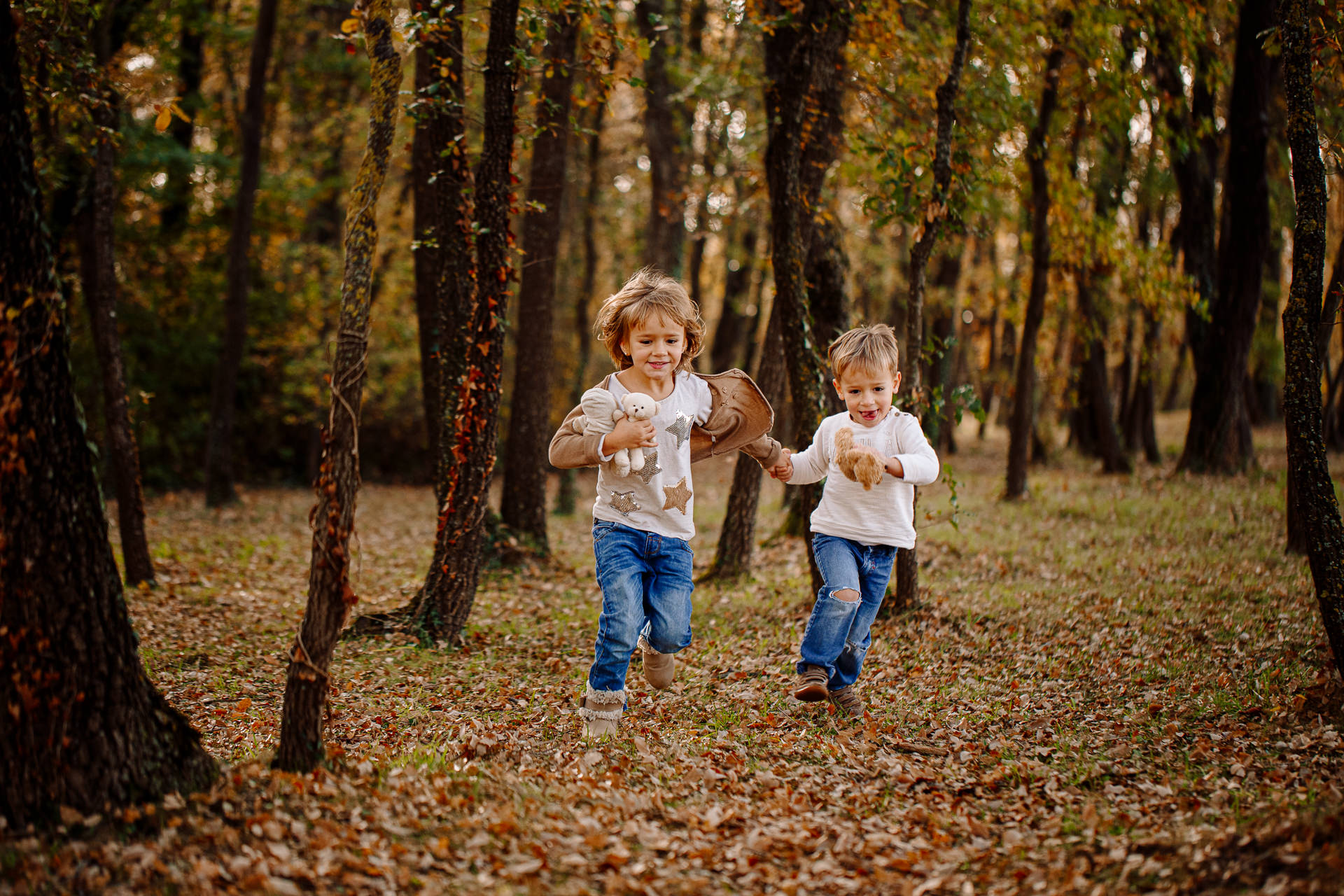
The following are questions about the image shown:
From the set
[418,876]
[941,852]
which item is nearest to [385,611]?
[418,876]

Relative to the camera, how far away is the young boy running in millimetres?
4684

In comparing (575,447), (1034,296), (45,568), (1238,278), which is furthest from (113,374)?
(1238,278)

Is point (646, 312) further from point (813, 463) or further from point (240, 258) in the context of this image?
point (240, 258)

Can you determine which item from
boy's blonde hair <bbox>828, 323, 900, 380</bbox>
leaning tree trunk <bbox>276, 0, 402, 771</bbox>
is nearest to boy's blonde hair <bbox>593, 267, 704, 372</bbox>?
boy's blonde hair <bbox>828, 323, 900, 380</bbox>

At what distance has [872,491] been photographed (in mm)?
4797

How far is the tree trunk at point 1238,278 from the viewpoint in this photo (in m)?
11.9

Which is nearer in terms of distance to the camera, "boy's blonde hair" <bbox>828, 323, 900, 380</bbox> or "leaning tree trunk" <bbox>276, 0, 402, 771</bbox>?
"leaning tree trunk" <bbox>276, 0, 402, 771</bbox>

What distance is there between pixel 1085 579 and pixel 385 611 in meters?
6.29

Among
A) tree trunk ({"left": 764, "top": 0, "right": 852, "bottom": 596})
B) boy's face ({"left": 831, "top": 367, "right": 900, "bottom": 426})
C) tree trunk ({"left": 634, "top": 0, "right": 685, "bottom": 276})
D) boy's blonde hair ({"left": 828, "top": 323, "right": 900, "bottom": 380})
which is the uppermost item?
tree trunk ({"left": 634, "top": 0, "right": 685, "bottom": 276})

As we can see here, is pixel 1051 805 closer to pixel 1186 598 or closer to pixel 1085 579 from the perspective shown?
pixel 1186 598

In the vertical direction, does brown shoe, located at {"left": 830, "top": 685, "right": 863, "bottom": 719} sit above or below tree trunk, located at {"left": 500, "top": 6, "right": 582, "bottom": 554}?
below

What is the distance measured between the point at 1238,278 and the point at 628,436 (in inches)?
476

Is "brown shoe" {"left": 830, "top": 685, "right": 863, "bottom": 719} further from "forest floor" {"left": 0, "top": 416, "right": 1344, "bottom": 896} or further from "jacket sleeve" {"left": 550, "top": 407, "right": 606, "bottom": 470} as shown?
→ "jacket sleeve" {"left": 550, "top": 407, "right": 606, "bottom": 470}

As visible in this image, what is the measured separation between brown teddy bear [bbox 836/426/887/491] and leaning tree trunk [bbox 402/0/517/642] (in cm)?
240
